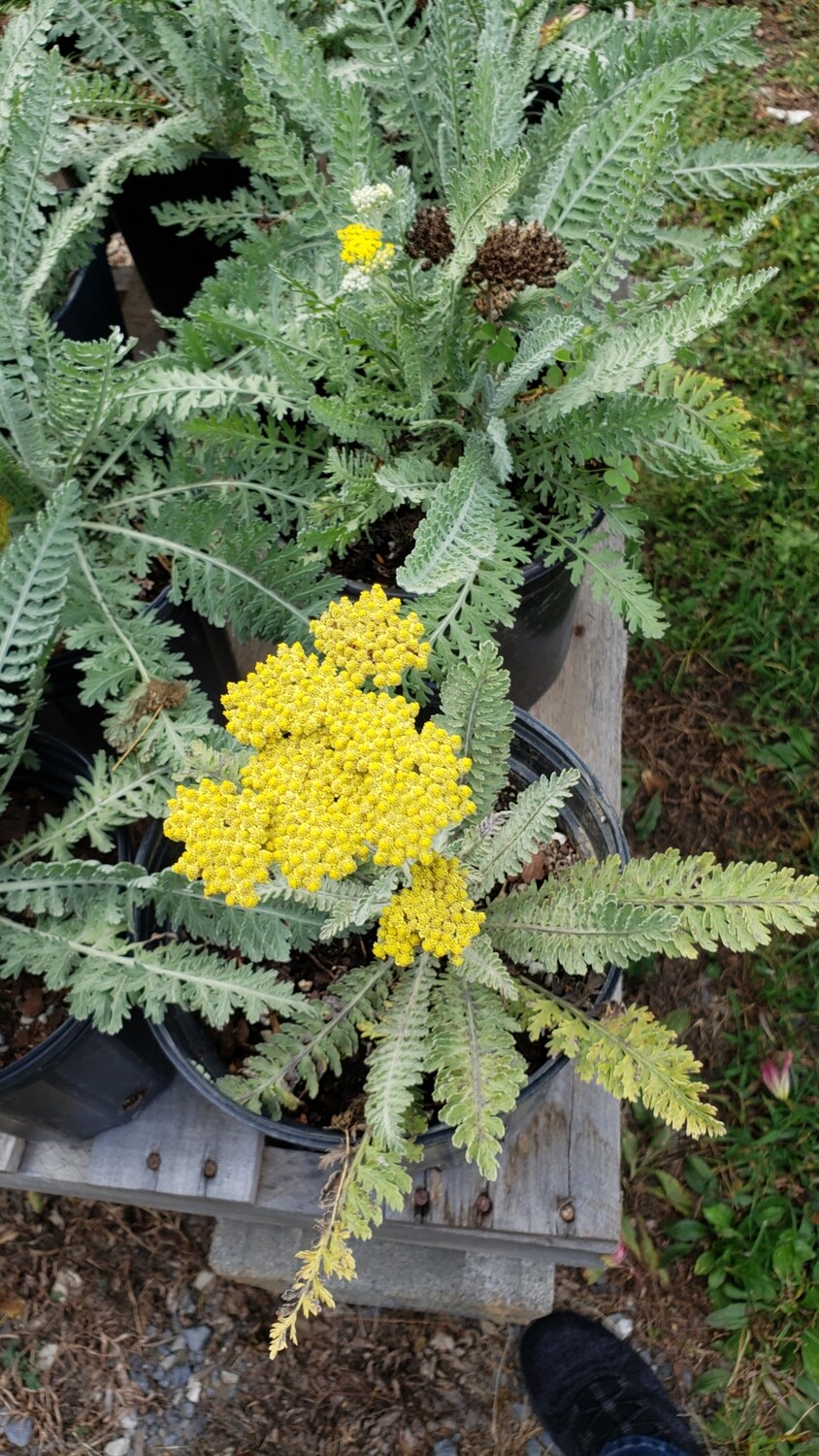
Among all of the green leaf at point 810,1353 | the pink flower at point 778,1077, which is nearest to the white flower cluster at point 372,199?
the pink flower at point 778,1077

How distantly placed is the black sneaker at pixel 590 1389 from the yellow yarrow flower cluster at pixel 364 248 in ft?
5.05

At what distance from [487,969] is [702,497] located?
1.54 m

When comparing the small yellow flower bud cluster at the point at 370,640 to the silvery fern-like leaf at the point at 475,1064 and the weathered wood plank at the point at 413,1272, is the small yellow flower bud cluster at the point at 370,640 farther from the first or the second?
the weathered wood plank at the point at 413,1272

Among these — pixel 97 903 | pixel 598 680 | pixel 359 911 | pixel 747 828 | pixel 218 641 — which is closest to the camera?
pixel 359 911

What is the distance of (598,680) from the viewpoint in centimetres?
→ 169

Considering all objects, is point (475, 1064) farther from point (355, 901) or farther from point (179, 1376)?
point (179, 1376)

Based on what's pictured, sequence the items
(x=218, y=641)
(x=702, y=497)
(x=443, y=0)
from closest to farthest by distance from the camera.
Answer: (x=443, y=0)
(x=218, y=641)
(x=702, y=497)

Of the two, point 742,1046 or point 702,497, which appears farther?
point 702,497

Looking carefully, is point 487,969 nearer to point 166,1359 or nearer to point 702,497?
point 166,1359

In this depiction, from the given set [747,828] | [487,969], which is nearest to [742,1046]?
[747,828]

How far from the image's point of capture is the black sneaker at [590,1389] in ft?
5.26

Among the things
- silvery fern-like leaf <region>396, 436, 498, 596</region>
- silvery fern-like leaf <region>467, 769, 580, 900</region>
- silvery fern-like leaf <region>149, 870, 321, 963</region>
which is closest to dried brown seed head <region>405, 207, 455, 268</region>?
silvery fern-like leaf <region>396, 436, 498, 596</region>

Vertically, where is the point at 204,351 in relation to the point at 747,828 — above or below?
above

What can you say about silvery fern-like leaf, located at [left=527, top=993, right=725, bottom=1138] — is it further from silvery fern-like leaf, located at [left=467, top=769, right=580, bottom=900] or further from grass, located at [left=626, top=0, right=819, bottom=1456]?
grass, located at [left=626, top=0, right=819, bottom=1456]
